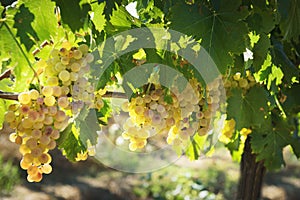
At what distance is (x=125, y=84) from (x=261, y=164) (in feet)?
3.00

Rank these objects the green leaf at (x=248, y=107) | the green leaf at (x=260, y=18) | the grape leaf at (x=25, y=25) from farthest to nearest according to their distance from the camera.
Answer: the green leaf at (x=248, y=107), the green leaf at (x=260, y=18), the grape leaf at (x=25, y=25)

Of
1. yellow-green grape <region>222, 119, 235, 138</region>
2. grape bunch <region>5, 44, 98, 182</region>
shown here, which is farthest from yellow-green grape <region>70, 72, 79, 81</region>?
yellow-green grape <region>222, 119, 235, 138</region>

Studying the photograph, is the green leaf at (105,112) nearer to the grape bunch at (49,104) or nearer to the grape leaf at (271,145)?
the grape bunch at (49,104)

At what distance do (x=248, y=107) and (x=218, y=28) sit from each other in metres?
0.45

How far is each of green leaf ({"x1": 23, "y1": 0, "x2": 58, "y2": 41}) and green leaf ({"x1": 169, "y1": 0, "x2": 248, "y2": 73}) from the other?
0.64 ft

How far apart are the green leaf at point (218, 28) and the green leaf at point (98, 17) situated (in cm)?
11

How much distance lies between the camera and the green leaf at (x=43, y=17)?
2.34ft

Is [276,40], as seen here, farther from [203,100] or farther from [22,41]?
[22,41]

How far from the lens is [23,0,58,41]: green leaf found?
0.71m

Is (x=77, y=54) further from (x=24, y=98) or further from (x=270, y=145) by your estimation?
(x=270, y=145)

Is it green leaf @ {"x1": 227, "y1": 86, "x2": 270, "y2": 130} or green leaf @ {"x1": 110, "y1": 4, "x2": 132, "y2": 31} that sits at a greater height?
green leaf @ {"x1": 110, "y1": 4, "x2": 132, "y2": 31}

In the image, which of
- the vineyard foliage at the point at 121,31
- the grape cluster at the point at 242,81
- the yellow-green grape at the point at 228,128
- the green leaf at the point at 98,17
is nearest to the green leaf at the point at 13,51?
the vineyard foliage at the point at 121,31

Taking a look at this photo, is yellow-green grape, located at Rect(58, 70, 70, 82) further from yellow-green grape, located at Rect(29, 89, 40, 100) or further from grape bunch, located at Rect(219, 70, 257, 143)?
grape bunch, located at Rect(219, 70, 257, 143)

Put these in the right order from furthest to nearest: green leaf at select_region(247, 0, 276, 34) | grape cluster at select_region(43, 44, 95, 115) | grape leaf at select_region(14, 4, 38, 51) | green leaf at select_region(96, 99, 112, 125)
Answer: green leaf at select_region(96, 99, 112, 125), green leaf at select_region(247, 0, 276, 34), grape cluster at select_region(43, 44, 95, 115), grape leaf at select_region(14, 4, 38, 51)
